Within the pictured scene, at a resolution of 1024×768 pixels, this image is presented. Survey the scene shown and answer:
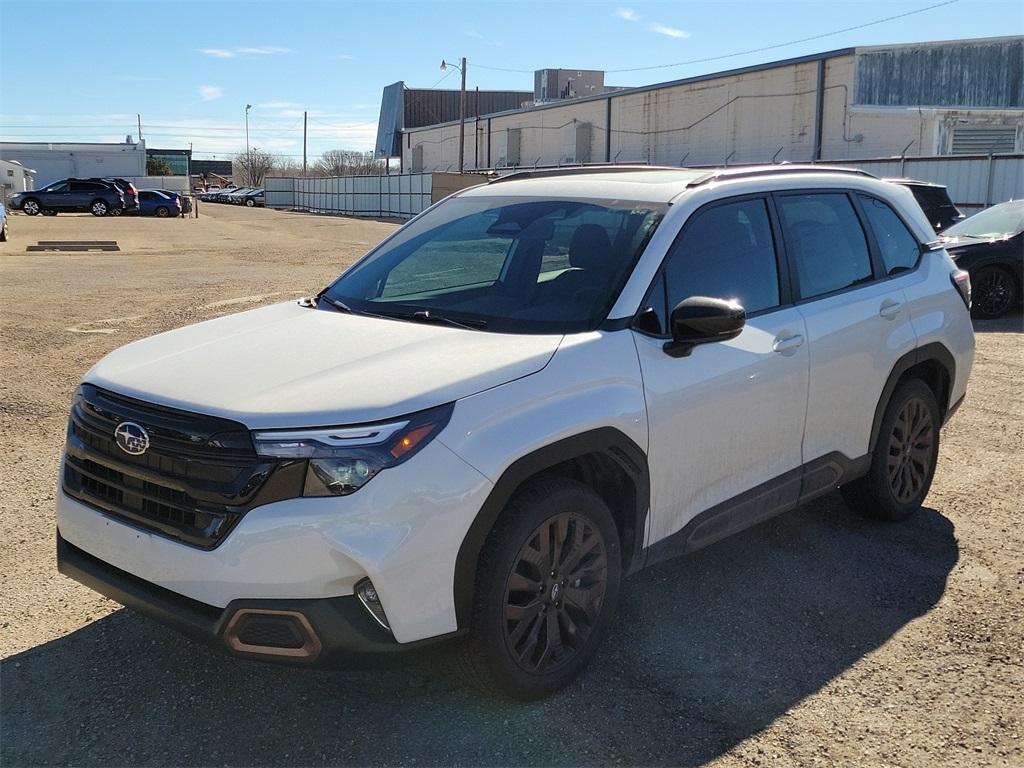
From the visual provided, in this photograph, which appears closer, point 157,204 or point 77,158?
point 157,204

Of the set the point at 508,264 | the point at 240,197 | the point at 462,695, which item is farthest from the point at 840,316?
the point at 240,197

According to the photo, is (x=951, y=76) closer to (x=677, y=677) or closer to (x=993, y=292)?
(x=993, y=292)

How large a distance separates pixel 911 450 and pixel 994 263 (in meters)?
9.17

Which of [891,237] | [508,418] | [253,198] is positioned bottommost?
[508,418]

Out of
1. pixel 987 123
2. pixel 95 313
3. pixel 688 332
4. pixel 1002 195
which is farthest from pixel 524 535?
pixel 987 123

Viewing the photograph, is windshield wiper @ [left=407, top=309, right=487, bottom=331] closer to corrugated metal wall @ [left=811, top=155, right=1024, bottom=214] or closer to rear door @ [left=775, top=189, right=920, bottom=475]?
rear door @ [left=775, top=189, right=920, bottom=475]

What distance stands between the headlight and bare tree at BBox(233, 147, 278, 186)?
139 meters

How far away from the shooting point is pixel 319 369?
3.38 metres

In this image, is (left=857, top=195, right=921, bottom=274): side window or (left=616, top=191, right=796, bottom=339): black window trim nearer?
(left=616, top=191, right=796, bottom=339): black window trim

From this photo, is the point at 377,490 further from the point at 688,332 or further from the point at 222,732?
the point at 688,332

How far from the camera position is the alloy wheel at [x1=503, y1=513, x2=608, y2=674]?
133 inches

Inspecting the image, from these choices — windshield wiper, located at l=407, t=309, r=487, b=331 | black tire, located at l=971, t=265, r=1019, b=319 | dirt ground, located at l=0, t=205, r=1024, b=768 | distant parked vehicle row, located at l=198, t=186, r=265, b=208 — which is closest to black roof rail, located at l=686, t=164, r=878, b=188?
windshield wiper, located at l=407, t=309, r=487, b=331

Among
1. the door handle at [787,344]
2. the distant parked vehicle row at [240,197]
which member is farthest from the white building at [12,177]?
the door handle at [787,344]

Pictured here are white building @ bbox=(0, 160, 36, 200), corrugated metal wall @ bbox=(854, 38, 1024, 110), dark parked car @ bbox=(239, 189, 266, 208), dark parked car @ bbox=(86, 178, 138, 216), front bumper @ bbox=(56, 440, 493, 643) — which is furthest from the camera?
dark parked car @ bbox=(239, 189, 266, 208)
